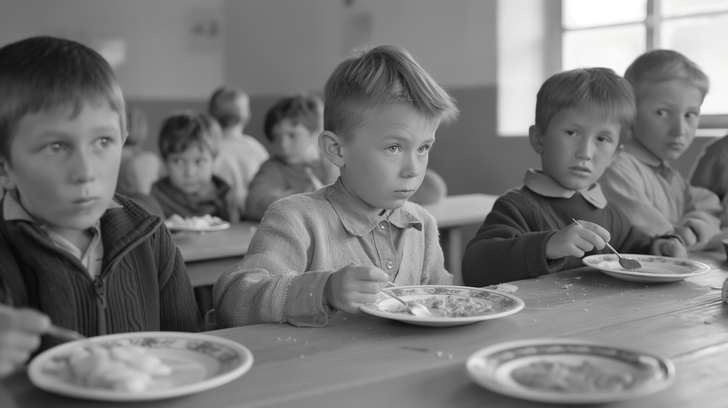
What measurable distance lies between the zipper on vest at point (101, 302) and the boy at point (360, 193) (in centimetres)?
23

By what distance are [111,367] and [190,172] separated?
2.61 m

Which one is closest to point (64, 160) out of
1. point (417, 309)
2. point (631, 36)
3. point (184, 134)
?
point (417, 309)

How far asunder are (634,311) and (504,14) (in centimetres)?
421

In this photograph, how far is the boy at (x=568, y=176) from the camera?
1.80 meters

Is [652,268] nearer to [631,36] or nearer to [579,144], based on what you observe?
[579,144]

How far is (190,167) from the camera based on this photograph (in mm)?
3355

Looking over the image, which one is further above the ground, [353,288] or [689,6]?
[689,6]

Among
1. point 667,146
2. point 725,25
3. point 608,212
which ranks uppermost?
point 725,25

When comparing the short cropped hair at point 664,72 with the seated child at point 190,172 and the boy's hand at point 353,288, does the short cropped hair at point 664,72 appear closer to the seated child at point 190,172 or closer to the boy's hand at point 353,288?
the boy's hand at point 353,288

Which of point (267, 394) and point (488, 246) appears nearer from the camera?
point (267, 394)

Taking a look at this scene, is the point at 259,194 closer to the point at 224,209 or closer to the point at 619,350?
the point at 224,209

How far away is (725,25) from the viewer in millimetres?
4016

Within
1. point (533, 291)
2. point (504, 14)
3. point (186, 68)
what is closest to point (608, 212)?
point (533, 291)

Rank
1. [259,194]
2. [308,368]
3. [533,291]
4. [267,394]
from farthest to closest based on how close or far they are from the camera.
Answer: [259,194]
[533,291]
[308,368]
[267,394]
